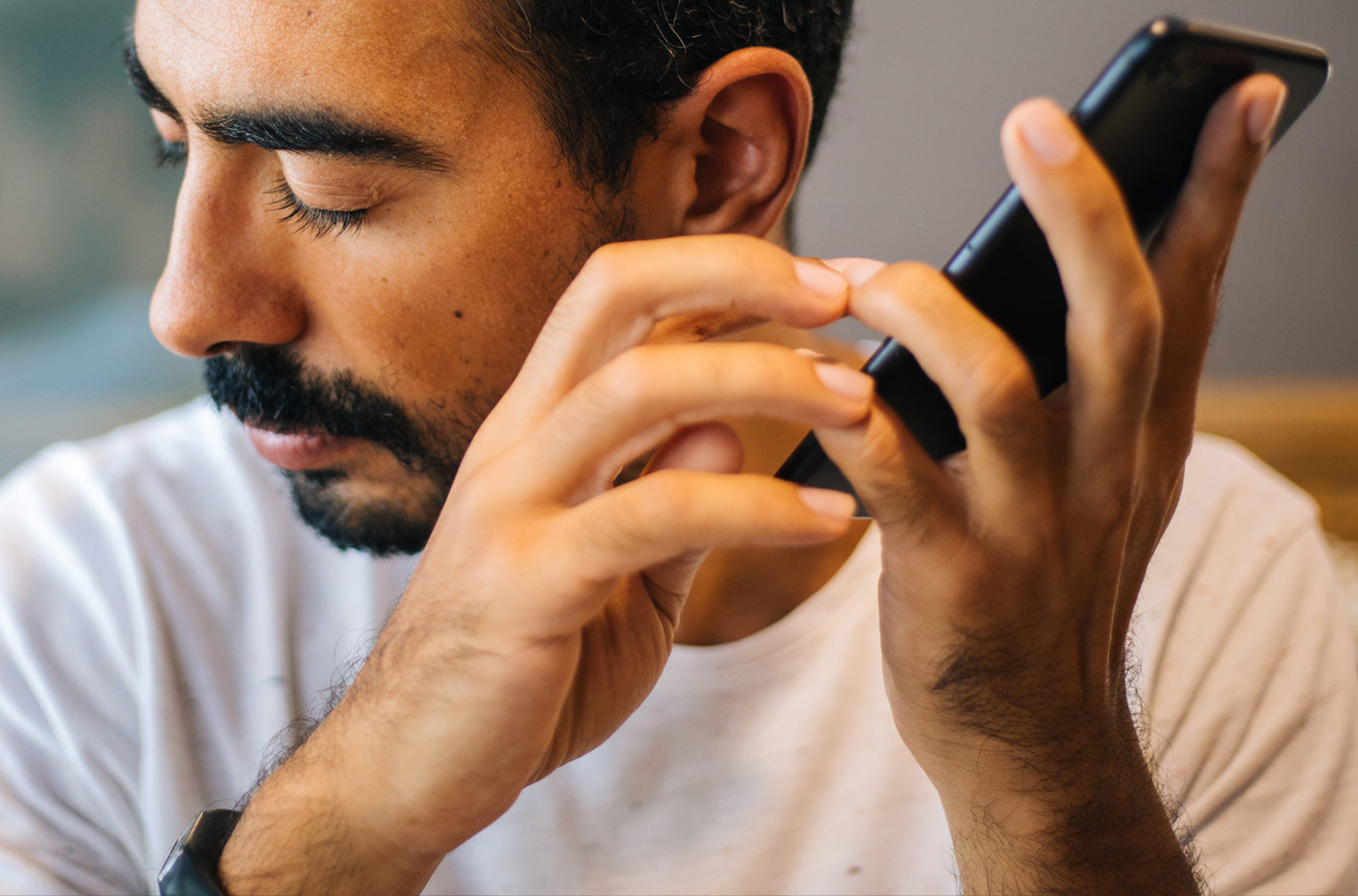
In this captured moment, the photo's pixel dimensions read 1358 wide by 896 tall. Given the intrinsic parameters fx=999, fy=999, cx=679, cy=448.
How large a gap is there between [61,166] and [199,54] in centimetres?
163

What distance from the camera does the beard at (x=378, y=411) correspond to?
0.87 metres

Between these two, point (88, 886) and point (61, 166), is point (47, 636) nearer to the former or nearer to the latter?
point (88, 886)

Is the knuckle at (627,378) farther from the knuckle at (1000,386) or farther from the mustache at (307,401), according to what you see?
the mustache at (307,401)

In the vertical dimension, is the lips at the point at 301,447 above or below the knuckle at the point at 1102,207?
below

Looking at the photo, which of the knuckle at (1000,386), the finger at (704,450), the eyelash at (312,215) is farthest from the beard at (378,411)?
the knuckle at (1000,386)

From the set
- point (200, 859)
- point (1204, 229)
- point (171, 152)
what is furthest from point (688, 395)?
point (171, 152)

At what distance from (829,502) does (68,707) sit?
91cm

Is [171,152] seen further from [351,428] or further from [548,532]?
[548,532]

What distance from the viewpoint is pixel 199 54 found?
74cm

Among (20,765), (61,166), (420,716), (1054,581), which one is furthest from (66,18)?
(1054,581)

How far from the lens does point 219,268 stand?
0.80 m

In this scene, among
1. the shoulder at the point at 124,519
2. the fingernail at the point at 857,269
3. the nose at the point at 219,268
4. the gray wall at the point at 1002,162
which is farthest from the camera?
the gray wall at the point at 1002,162

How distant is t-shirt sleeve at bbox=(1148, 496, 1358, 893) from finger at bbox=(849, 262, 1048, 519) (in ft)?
2.18

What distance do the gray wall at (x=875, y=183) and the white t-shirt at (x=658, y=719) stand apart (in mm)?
926
